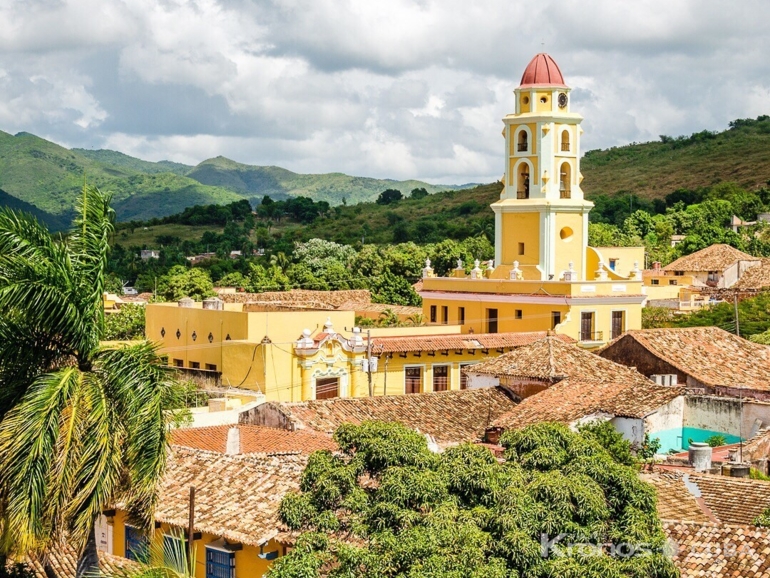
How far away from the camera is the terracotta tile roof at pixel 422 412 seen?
27078 millimetres

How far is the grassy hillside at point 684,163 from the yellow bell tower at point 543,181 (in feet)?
255

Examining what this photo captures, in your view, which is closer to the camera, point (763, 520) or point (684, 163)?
point (763, 520)

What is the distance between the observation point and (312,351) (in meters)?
33.7

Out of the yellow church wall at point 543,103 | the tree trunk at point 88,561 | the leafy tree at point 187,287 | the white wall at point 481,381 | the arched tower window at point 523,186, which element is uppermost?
the yellow church wall at point 543,103

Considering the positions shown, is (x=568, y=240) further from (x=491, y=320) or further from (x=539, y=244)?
(x=491, y=320)

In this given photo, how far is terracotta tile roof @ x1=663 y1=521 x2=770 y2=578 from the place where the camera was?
1533cm

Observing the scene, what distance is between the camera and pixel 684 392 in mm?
28359

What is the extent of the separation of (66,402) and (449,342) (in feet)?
75.9

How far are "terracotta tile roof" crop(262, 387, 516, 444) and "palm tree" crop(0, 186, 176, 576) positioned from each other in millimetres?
11764

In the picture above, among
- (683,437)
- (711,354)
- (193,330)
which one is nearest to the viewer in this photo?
(683,437)

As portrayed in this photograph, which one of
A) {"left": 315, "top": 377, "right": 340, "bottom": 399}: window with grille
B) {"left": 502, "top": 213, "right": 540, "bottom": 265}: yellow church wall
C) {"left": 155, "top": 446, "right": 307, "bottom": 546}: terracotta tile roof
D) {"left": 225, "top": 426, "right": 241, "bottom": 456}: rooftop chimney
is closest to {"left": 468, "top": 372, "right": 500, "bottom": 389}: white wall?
{"left": 315, "top": 377, "right": 340, "bottom": 399}: window with grille

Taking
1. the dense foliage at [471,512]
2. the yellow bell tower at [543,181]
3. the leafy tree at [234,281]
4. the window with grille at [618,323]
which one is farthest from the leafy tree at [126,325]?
the dense foliage at [471,512]

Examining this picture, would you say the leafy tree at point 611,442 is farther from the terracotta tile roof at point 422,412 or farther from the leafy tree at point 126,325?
the leafy tree at point 126,325

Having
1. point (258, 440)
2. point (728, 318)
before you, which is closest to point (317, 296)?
point (728, 318)
